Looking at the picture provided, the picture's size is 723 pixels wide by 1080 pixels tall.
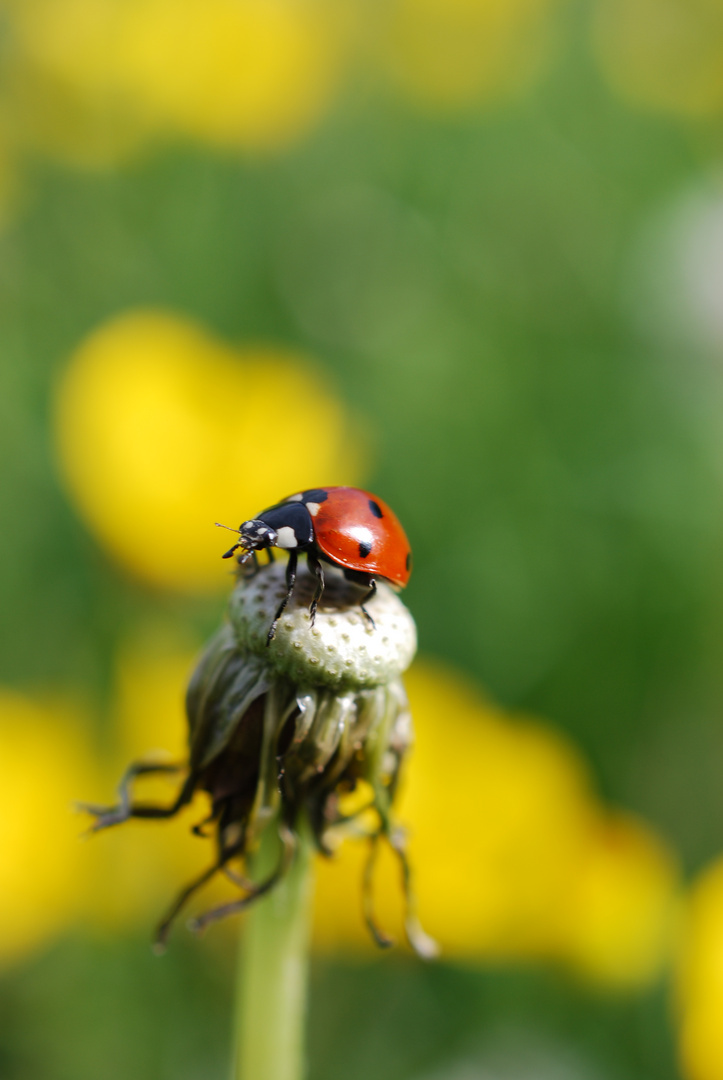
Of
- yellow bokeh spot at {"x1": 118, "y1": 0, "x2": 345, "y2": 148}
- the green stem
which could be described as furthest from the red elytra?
yellow bokeh spot at {"x1": 118, "y1": 0, "x2": 345, "y2": 148}

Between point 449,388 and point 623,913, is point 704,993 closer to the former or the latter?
point 623,913

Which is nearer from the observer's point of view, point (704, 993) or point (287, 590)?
point (287, 590)

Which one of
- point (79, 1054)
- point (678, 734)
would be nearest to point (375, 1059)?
point (79, 1054)

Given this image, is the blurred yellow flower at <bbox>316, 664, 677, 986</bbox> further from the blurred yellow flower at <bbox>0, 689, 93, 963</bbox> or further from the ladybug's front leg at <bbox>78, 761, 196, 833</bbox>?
the ladybug's front leg at <bbox>78, 761, 196, 833</bbox>

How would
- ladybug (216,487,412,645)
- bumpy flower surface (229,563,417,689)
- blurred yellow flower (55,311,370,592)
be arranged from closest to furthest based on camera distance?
bumpy flower surface (229,563,417,689), ladybug (216,487,412,645), blurred yellow flower (55,311,370,592)

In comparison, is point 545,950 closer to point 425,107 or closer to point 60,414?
point 60,414

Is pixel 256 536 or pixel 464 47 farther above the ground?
pixel 464 47

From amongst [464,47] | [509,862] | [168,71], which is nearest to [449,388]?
[168,71]

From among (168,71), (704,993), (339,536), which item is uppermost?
(168,71)
